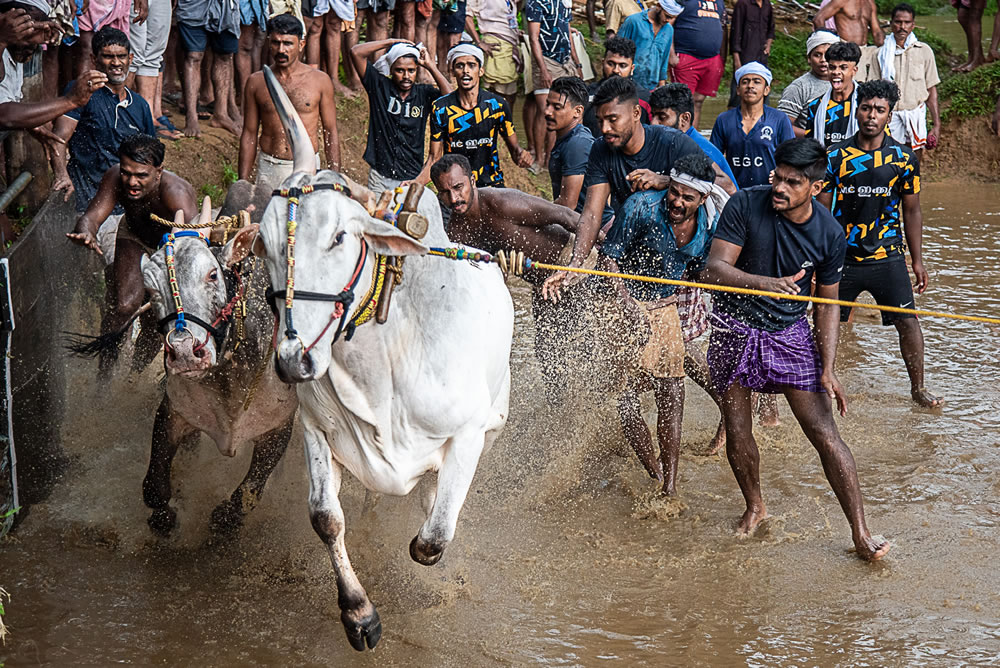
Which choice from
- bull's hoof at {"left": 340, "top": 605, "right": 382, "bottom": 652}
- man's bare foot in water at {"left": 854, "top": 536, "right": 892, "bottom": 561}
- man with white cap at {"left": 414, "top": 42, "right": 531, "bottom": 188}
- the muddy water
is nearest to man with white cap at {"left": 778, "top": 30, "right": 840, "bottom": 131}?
man with white cap at {"left": 414, "top": 42, "right": 531, "bottom": 188}

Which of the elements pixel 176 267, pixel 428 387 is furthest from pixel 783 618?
pixel 176 267

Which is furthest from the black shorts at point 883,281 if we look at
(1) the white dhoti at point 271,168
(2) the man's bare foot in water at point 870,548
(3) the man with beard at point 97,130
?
(3) the man with beard at point 97,130

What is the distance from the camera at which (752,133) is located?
773 cm

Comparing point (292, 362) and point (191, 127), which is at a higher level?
point (292, 362)

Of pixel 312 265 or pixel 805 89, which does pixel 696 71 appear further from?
pixel 312 265

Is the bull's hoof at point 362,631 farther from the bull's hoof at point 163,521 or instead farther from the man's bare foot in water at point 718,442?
the man's bare foot in water at point 718,442

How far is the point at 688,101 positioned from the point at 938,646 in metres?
4.03

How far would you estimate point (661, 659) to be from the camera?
4.66 metres

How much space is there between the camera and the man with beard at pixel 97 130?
24.5ft

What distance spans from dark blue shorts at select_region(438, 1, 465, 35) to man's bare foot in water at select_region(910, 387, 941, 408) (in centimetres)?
592

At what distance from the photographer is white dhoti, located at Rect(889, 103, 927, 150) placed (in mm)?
10719

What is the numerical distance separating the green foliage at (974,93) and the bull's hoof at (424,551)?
35.7 feet

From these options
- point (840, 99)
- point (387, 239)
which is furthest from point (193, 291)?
point (840, 99)

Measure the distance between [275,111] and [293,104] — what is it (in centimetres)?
14
